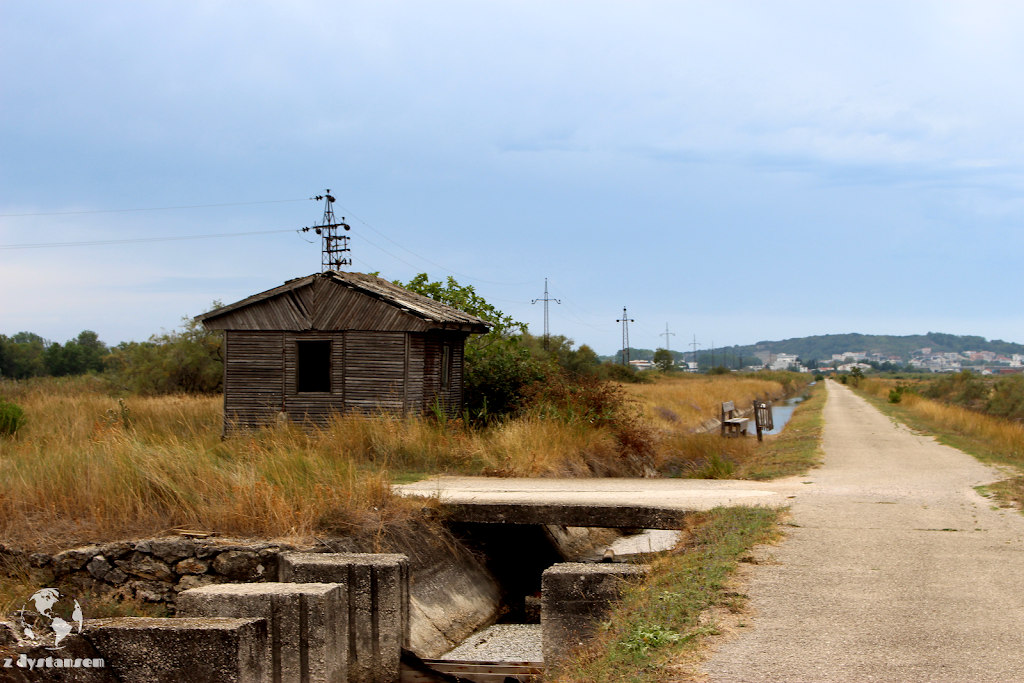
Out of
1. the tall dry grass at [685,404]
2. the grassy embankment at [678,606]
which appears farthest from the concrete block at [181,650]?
the tall dry grass at [685,404]

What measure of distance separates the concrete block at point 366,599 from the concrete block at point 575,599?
4.82 feet

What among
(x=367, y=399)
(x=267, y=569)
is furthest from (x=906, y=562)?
(x=367, y=399)

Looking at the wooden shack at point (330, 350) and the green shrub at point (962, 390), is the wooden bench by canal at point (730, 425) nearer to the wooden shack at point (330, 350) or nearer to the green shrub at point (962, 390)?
the wooden shack at point (330, 350)

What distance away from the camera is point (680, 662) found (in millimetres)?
4539

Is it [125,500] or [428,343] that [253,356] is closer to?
[428,343]

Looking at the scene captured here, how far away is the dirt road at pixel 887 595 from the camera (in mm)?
4465

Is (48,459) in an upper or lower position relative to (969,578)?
upper

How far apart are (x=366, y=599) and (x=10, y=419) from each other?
1052 cm

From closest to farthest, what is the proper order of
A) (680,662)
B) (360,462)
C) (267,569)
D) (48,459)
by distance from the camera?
(680,662), (267,569), (48,459), (360,462)

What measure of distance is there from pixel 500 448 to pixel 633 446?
3.61 meters

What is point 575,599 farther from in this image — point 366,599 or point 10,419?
A: point 10,419

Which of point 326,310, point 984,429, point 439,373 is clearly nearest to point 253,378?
point 326,310

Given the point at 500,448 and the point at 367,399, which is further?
the point at 367,399

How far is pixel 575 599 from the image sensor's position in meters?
7.34
